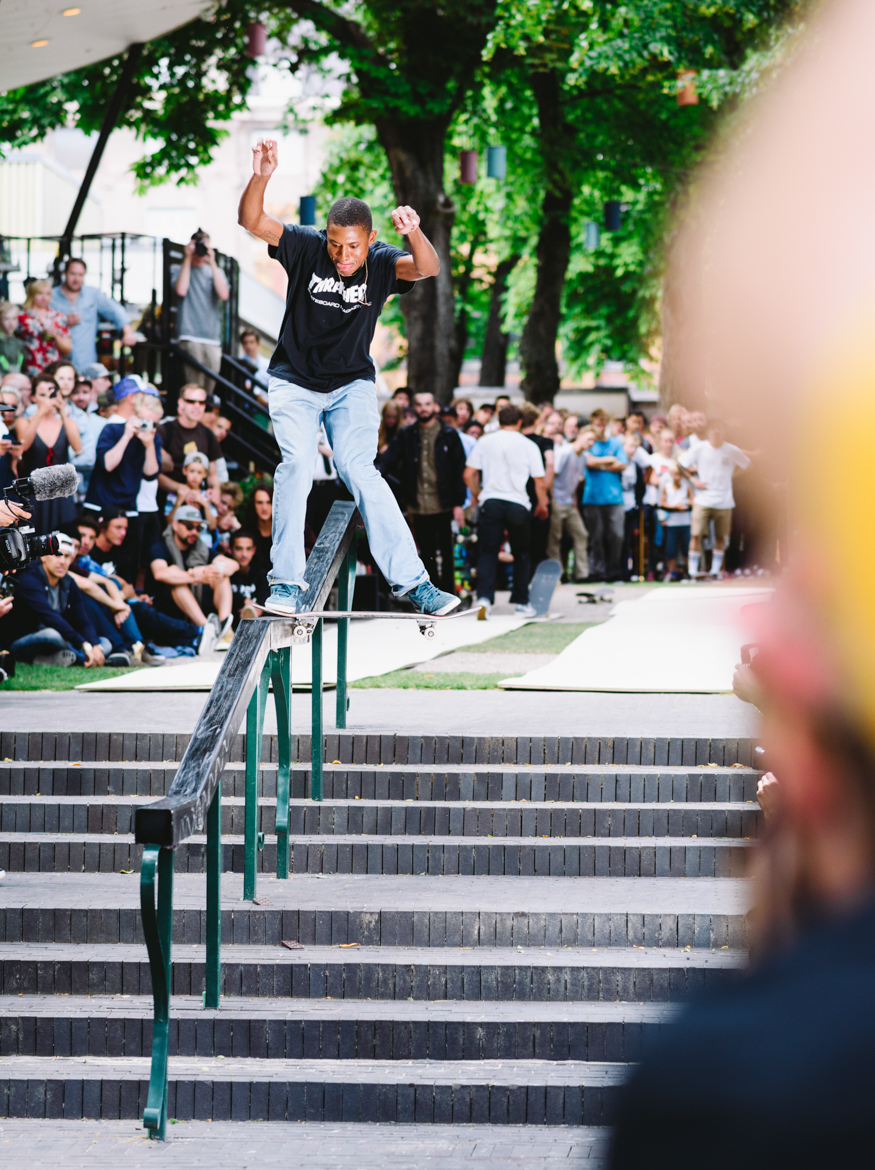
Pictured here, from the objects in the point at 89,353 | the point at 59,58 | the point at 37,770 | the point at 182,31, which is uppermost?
the point at 182,31

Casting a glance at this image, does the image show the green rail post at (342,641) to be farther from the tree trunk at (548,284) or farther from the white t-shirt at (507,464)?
the tree trunk at (548,284)

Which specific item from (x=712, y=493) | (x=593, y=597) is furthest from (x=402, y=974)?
(x=712, y=493)

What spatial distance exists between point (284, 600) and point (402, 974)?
5.20 ft

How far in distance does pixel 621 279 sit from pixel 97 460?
26318 mm

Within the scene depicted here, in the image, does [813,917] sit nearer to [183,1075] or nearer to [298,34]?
[183,1075]

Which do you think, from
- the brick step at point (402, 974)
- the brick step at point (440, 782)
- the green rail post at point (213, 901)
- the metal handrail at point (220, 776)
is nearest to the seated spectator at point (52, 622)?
the brick step at point (440, 782)

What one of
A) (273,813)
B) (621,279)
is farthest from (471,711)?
(621,279)

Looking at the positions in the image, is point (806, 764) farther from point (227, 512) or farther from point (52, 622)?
point (227, 512)

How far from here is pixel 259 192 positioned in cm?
557

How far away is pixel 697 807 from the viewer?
6180mm

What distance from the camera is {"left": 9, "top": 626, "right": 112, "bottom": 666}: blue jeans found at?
9.89 meters

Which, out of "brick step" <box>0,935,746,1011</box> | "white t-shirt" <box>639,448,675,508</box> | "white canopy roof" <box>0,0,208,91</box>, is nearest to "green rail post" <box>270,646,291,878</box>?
"brick step" <box>0,935,746,1011</box>

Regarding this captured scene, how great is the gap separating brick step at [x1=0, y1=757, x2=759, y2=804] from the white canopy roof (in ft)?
21.5

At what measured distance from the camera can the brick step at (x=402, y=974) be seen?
5035mm
